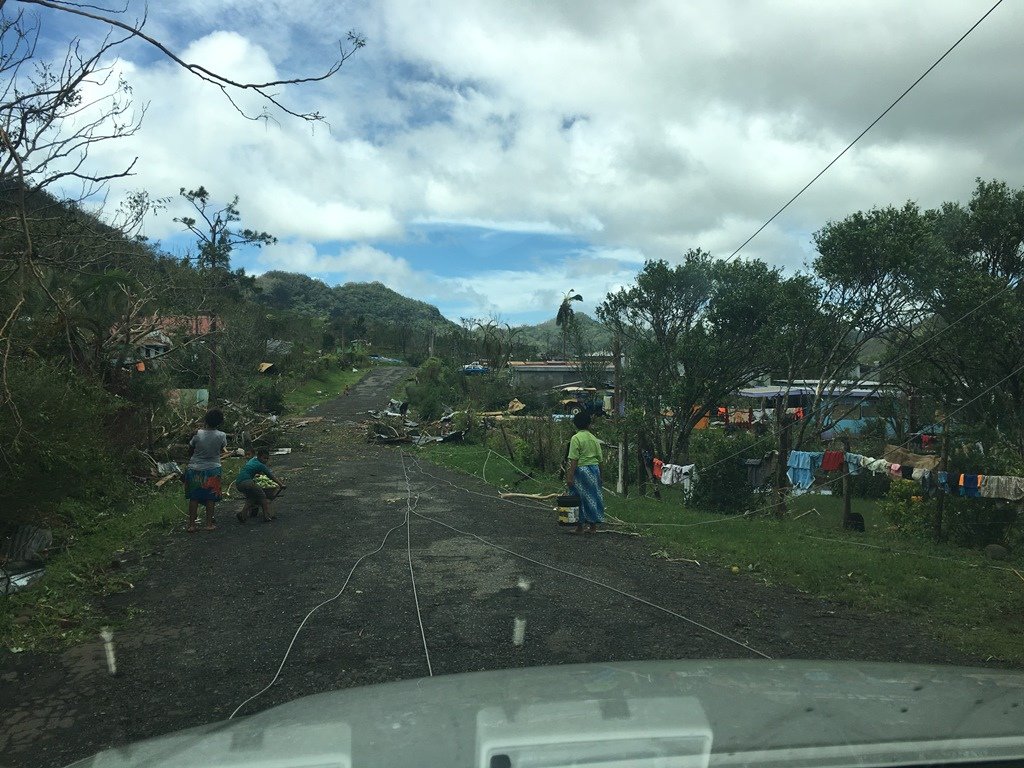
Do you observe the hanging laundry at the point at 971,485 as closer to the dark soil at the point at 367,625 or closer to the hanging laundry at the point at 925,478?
the hanging laundry at the point at 925,478

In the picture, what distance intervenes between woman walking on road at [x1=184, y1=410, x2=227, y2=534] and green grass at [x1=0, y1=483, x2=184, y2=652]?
0.77 m

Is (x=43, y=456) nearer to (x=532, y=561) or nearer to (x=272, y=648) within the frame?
(x=272, y=648)

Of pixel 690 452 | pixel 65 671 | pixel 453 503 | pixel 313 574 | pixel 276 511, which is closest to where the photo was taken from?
pixel 65 671

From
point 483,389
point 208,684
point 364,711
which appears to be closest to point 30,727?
point 208,684

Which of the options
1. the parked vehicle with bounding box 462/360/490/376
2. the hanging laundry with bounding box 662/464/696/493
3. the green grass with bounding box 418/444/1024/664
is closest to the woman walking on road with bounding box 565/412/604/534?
the green grass with bounding box 418/444/1024/664

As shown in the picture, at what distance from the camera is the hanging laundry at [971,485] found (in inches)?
446

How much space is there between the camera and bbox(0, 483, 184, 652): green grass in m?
6.73

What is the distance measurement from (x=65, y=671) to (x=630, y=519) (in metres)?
9.36

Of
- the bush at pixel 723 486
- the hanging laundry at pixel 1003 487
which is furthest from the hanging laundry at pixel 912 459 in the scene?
the bush at pixel 723 486

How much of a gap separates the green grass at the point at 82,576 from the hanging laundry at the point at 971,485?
35.9ft

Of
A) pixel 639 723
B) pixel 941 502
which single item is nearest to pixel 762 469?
pixel 941 502

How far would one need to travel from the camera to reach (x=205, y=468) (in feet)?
37.4

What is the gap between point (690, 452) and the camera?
→ 21.9m

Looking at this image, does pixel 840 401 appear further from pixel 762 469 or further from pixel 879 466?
pixel 879 466
